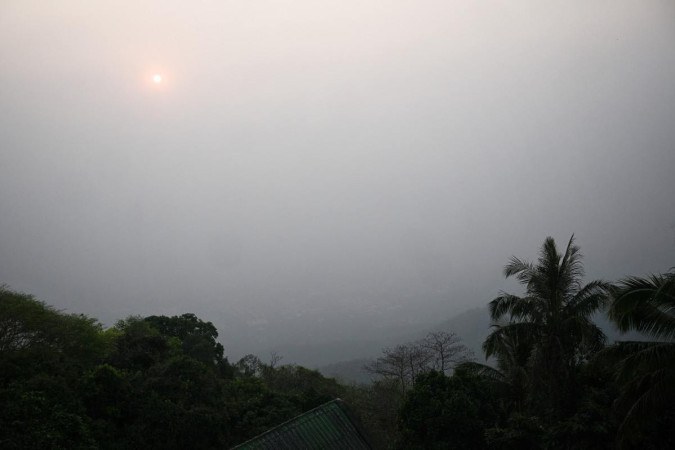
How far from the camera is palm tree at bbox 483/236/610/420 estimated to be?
47.9 feet

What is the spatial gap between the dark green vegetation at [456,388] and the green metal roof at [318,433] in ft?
21.0

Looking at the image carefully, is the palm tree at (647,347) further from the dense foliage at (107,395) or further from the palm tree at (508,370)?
the dense foliage at (107,395)

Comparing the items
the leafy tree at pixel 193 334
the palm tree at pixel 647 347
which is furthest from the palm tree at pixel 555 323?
the leafy tree at pixel 193 334

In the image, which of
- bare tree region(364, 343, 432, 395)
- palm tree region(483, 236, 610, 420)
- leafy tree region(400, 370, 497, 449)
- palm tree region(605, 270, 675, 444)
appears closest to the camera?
palm tree region(605, 270, 675, 444)

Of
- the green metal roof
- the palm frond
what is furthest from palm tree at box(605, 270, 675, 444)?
the green metal roof

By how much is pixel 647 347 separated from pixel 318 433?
985 centimetres

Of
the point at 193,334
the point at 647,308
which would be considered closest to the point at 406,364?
the point at 193,334

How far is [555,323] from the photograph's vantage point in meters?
14.8

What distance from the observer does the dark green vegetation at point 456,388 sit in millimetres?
10961

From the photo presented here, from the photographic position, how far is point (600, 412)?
46.2ft

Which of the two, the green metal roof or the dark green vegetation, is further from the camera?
the green metal roof

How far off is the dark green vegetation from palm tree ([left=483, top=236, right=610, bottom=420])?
4 cm

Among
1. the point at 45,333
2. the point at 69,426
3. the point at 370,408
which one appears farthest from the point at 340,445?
the point at 45,333

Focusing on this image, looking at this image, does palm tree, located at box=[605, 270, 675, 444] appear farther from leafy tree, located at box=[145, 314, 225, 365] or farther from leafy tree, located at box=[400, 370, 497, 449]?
leafy tree, located at box=[145, 314, 225, 365]
